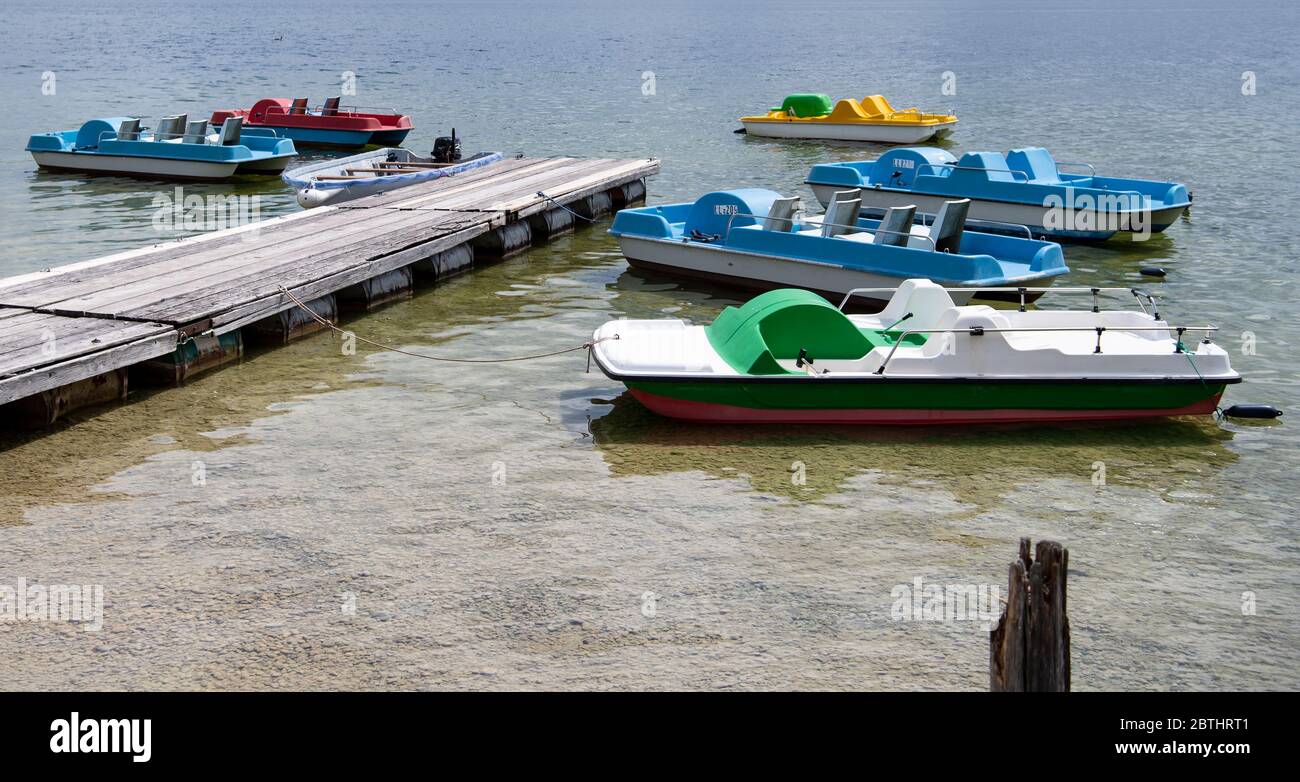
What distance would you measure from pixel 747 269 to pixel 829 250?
130cm

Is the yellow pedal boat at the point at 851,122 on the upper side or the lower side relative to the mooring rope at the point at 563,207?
upper

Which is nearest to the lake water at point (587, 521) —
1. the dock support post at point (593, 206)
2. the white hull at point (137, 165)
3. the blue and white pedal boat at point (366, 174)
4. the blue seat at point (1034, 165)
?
the blue seat at point (1034, 165)

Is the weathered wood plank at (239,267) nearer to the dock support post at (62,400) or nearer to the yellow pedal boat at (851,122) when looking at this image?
the dock support post at (62,400)

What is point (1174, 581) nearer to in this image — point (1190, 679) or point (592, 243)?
point (1190, 679)

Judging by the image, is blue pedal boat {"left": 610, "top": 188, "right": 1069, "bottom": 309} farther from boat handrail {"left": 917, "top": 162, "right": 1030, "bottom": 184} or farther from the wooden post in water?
the wooden post in water

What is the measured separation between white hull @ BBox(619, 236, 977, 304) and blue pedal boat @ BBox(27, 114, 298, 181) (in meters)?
13.8

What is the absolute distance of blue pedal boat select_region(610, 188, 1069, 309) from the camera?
16.1m

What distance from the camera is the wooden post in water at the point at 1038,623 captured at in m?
5.12

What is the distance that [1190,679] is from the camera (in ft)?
24.8

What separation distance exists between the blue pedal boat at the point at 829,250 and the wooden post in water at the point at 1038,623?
10467mm

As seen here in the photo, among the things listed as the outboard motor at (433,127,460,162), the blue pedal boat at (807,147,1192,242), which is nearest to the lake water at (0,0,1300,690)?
the blue pedal boat at (807,147,1192,242)

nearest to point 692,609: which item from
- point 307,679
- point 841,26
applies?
point 307,679
